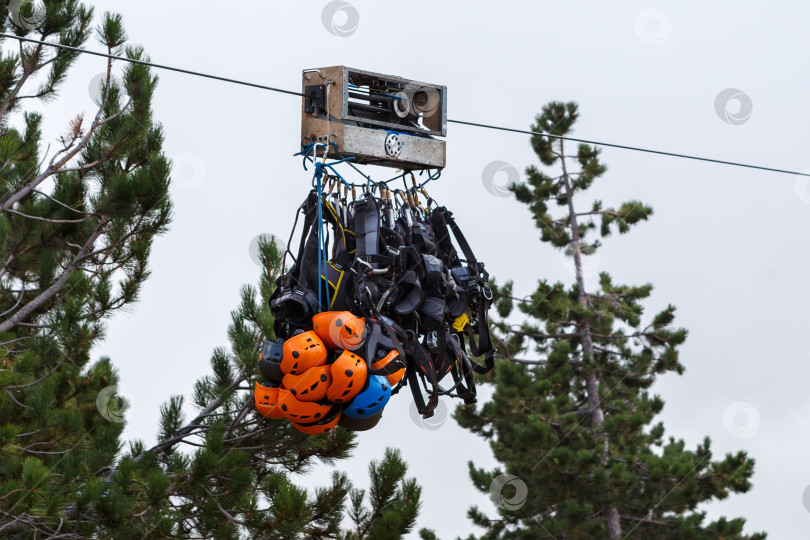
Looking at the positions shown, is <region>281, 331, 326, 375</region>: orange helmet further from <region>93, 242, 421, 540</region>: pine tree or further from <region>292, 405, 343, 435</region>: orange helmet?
<region>93, 242, 421, 540</region>: pine tree

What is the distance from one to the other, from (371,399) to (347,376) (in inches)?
6.7

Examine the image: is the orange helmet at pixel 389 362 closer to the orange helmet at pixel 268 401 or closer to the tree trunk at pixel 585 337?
the orange helmet at pixel 268 401

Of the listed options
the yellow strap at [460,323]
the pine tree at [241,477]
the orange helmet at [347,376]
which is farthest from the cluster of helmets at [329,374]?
the pine tree at [241,477]

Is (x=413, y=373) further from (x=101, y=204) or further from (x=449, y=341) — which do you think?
(x=101, y=204)

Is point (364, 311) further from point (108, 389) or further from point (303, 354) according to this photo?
point (108, 389)

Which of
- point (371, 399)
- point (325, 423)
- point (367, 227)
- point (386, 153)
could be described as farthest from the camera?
point (386, 153)

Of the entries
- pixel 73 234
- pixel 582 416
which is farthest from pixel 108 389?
pixel 582 416

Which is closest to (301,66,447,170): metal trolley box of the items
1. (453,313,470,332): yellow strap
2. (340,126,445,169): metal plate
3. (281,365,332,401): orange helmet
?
(340,126,445,169): metal plate

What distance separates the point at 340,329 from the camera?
401cm

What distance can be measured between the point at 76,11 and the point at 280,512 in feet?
13.2

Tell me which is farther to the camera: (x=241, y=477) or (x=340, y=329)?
(x=241, y=477)

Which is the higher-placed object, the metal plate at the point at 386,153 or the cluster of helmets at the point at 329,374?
the metal plate at the point at 386,153

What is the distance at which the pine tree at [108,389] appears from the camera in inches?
242

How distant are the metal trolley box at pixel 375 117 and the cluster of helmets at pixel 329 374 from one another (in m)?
0.73
